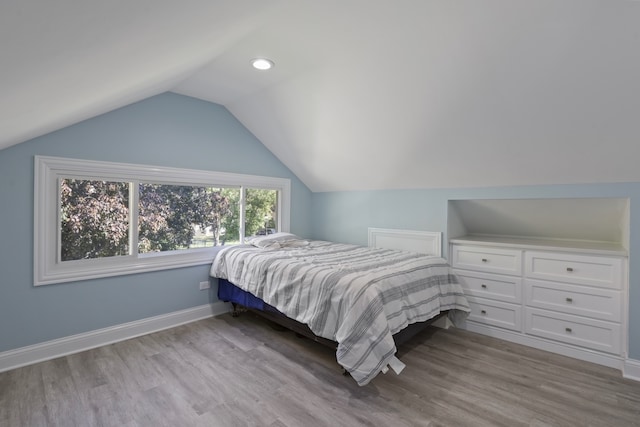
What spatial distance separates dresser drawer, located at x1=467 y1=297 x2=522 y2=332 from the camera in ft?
9.48

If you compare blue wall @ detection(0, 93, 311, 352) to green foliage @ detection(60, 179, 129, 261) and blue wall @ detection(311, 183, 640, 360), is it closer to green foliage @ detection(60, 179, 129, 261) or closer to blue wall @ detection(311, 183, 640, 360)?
green foliage @ detection(60, 179, 129, 261)

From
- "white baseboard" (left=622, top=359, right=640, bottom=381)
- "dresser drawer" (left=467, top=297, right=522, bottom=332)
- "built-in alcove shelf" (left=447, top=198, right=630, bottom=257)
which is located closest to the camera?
"white baseboard" (left=622, top=359, right=640, bottom=381)

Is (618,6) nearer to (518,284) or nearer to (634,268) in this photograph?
(634,268)

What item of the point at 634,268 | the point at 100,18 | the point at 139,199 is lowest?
the point at 634,268

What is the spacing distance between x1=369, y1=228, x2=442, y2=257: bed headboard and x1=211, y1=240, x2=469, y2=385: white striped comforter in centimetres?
29

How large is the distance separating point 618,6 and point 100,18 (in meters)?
2.23

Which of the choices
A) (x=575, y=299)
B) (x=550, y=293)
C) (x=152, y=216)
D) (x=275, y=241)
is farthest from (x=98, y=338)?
(x=575, y=299)

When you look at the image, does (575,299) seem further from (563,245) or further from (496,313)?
(496,313)

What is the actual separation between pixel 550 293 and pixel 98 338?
401cm

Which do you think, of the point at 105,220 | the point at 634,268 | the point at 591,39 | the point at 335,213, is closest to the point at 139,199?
the point at 105,220

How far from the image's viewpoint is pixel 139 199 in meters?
3.06

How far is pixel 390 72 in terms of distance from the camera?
2.35 meters

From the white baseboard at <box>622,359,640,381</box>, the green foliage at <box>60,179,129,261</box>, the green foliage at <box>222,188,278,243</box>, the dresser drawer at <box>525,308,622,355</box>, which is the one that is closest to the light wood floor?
the white baseboard at <box>622,359,640,381</box>

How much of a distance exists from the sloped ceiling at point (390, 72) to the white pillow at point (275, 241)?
4.30 ft
